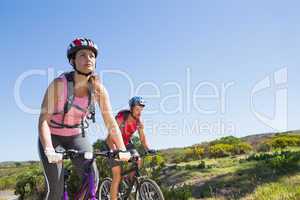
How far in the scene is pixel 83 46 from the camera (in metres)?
4.98

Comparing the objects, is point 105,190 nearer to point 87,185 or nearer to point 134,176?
point 134,176

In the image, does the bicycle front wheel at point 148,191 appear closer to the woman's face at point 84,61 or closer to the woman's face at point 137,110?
the woman's face at point 137,110

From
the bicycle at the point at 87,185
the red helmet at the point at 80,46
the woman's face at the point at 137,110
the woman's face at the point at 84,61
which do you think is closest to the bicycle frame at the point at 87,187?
the bicycle at the point at 87,185

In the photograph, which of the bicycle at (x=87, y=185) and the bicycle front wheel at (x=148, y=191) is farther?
the bicycle front wheel at (x=148, y=191)

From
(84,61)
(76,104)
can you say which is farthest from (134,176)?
(84,61)

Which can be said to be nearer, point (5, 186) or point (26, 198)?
point (26, 198)

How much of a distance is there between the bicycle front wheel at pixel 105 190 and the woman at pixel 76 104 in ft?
9.17

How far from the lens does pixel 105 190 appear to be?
25.3ft

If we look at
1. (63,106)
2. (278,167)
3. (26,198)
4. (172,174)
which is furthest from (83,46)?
(26,198)

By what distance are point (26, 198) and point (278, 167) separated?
9631 millimetres

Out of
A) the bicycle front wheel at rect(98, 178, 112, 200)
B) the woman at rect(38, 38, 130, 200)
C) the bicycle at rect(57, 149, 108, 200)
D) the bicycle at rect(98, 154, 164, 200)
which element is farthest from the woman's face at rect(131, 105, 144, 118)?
the bicycle at rect(57, 149, 108, 200)

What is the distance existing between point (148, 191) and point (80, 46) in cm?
260

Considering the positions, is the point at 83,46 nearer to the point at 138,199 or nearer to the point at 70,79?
the point at 70,79

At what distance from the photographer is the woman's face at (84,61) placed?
16.3 feet
